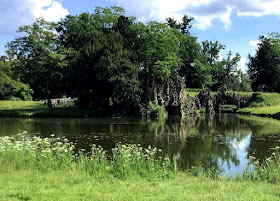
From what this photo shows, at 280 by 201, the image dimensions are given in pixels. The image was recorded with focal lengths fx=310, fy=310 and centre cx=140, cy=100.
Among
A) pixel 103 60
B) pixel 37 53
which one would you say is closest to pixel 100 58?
pixel 103 60

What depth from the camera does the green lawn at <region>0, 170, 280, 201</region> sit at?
780cm

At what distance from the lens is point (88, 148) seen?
66.1ft

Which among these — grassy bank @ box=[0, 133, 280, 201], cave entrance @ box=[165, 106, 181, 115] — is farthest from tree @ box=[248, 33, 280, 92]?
Answer: grassy bank @ box=[0, 133, 280, 201]

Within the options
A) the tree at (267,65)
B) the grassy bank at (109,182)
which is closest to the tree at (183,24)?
the tree at (267,65)

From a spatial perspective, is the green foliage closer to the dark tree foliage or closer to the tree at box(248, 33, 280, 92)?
the dark tree foliage

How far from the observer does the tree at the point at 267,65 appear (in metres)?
69.6

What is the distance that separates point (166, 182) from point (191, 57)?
67042mm

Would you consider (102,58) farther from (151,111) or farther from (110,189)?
(110,189)

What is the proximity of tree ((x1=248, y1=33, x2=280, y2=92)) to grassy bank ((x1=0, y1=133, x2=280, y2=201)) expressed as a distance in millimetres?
62741

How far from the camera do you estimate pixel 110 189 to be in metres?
8.62

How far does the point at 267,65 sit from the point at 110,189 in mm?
69094

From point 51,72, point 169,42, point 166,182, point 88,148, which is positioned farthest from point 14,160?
point 169,42

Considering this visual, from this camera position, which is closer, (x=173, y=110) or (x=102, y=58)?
(x=102, y=58)

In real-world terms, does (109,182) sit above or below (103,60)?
below
